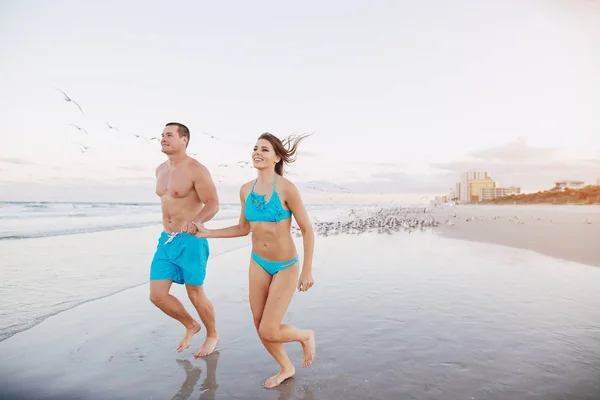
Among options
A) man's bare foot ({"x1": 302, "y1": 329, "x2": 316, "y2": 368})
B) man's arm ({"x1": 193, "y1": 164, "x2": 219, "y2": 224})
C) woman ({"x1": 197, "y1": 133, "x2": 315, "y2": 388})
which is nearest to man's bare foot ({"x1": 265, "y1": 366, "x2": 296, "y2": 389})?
woman ({"x1": 197, "y1": 133, "x2": 315, "y2": 388})

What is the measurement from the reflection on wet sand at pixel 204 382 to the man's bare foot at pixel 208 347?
0.06m

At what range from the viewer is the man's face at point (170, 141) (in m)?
4.88

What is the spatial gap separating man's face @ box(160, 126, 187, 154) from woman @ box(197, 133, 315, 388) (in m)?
1.41

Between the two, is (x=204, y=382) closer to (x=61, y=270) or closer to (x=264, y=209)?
(x=264, y=209)

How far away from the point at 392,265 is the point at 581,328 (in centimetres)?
464

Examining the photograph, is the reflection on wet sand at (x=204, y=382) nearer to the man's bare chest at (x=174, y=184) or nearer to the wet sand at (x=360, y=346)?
the wet sand at (x=360, y=346)

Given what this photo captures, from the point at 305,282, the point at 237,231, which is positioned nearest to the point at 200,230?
the point at 237,231

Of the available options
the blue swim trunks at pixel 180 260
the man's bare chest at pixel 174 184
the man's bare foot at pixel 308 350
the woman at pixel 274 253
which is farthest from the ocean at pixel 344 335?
the man's bare chest at pixel 174 184

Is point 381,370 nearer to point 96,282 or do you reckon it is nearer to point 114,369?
point 114,369

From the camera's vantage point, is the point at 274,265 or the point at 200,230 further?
the point at 200,230

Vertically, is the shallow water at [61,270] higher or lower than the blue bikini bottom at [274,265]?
lower

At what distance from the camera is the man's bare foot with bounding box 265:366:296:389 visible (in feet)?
12.3

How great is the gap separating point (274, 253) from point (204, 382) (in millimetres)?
1341

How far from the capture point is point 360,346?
464 centimetres
